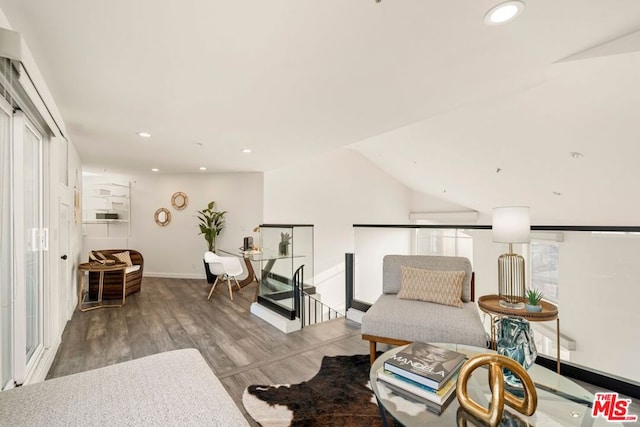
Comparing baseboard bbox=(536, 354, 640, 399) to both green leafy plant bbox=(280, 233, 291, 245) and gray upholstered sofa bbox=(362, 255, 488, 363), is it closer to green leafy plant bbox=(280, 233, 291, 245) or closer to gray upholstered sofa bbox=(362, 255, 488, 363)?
gray upholstered sofa bbox=(362, 255, 488, 363)

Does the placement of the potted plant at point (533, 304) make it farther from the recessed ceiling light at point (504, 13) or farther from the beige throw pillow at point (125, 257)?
the beige throw pillow at point (125, 257)

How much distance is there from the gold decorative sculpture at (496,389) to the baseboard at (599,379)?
1.71 metres

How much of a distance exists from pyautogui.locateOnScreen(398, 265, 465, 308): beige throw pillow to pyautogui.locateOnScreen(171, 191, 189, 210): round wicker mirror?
5487 millimetres

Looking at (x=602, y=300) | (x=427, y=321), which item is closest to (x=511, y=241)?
(x=427, y=321)

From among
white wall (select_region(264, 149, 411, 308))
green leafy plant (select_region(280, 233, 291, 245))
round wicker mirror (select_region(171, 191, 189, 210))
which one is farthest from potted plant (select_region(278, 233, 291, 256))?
round wicker mirror (select_region(171, 191, 189, 210))

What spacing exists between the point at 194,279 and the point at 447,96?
19.6ft

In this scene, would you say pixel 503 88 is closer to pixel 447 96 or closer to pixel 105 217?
pixel 447 96

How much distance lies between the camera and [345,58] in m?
1.85

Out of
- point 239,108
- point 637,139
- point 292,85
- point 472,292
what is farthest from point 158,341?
point 637,139

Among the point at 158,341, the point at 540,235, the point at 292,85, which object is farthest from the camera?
the point at 158,341

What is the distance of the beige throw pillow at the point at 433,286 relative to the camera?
2473mm

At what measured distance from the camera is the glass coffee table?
Result: 1160 mm

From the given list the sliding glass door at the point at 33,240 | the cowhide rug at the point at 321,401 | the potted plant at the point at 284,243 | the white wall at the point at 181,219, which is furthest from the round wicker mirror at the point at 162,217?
the cowhide rug at the point at 321,401

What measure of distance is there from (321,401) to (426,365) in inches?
39.0
